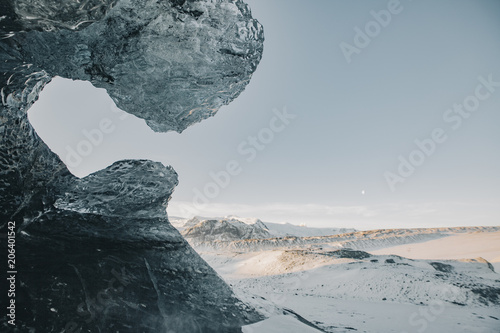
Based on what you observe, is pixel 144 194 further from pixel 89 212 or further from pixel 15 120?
pixel 15 120

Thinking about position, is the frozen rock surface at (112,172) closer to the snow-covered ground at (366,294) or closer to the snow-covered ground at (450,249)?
the snow-covered ground at (366,294)

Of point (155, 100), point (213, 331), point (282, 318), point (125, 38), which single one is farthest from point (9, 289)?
point (282, 318)

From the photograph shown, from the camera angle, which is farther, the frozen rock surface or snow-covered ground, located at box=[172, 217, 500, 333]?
snow-covered ground, located at box=[172, 217, 500, 333]

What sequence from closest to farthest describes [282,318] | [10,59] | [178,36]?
[10,59] → [178,36] → [282,318]

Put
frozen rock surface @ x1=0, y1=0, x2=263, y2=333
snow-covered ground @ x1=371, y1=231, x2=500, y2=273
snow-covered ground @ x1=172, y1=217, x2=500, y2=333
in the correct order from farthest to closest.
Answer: snow-covered ground @ x1=371, y1=231, x2=500, y2=273 → snow-covered ground @ x1=172, y1=217, x2=500, y2=333 → frozen rock surface @ x1=0, y1=0, x2=263, y2=333

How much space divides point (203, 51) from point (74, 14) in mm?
1093

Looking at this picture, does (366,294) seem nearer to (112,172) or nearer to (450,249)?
(112,172)

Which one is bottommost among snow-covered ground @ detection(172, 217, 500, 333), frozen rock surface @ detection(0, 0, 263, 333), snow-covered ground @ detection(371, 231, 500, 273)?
snow-covered ground @ detection(371, 231, 500, 273)

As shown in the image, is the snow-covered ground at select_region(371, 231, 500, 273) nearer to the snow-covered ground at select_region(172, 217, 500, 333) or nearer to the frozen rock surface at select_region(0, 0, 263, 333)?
the snow-covered ground at select_region(172, 217, 500, 333)

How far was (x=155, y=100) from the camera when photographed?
3.01 m

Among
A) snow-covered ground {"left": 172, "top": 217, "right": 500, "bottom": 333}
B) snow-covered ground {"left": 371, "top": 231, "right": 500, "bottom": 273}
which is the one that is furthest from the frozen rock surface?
snow-covered ground {"left": 371, "top": 231, "right": 500, "bottom": 273}

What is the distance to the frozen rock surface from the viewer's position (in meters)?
2.21

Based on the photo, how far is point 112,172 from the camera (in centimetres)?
315

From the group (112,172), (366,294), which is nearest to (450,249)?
(366,294)
